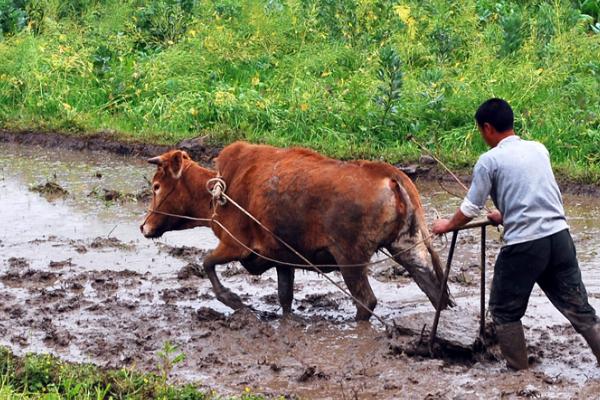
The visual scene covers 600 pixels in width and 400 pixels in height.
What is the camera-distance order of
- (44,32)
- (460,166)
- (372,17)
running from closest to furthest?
(460,166) < (372,17) < (44,32)

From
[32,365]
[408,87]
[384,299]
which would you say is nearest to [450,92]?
[408,87]

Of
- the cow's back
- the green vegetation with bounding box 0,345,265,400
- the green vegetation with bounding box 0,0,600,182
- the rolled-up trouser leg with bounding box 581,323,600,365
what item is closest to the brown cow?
the cow's back

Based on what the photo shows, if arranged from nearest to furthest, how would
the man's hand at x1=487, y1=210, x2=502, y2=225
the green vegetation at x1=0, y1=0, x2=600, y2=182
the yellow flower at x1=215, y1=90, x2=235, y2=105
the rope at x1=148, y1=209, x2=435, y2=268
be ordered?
the man's hand at x1=487, y1=210, x2=502, y2=225
the rope at x1=148, y1=209, x2=435, y2=268
the green vegetation at x1=0, y1=0, x2=600, y2=182
the yellow flower at x1=215, y1=90, x2=235, y2=105

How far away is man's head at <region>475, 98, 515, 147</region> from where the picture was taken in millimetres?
6855

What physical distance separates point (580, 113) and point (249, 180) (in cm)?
562

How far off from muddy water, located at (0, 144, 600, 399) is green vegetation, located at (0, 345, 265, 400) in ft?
1.86

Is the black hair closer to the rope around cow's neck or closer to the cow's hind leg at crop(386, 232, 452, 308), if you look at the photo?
the rope around cow's neck

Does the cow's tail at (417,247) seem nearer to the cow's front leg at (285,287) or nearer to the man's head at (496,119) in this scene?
the cow's front leg at (285,287)

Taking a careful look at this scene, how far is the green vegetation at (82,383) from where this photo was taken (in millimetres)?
6395

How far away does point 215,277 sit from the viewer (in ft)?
28.6

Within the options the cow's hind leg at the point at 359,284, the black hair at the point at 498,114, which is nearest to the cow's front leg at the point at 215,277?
the cow's hind leg at the point at 359,284

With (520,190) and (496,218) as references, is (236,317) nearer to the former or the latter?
(496,218)

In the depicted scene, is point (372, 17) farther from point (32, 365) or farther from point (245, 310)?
point (32, 365)

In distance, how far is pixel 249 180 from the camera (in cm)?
866
